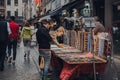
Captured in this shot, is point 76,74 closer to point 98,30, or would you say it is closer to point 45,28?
point 45,28

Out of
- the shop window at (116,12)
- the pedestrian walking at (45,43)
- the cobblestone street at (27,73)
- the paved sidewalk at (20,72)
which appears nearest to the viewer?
the pedestrian walking at (45,43)

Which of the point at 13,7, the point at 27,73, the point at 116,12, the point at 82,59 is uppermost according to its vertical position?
the point at 13,7

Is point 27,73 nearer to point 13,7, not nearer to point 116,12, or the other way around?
point 116,12

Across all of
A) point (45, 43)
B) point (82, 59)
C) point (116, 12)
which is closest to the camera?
point (82, 59)

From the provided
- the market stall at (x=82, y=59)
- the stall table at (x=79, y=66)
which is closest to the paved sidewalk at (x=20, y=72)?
the market stall at (x=82, y=59)

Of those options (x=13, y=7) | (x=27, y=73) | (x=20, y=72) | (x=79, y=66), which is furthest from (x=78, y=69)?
(x=13, y=7)

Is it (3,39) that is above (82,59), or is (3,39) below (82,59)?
above

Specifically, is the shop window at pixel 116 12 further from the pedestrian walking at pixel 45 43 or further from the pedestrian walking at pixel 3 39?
the pedestrian walking at pixel 45 43

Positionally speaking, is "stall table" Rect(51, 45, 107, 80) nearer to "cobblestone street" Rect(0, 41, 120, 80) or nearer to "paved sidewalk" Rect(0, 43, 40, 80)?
"cobblestone street" Rect(0, 41, 120, 80)

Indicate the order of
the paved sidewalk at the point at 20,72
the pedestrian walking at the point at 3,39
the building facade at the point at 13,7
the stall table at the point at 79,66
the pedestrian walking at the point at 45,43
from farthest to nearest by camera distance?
the building facade at the point at 13,7 → the pedestrian walking at the point at 3,39 → the paved sidewalk at the point at 20,72 → the pedestrian walking at the point at 45,43 → the stall table at the point at 79,66

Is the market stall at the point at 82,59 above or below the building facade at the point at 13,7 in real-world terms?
below

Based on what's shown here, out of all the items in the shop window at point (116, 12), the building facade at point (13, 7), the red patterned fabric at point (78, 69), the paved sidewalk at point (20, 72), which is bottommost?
the paved sidewalk at point (20, 72)

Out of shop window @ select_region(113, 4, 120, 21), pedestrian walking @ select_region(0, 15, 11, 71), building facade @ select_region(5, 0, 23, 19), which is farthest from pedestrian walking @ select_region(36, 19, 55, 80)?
building facade @ select_region(5, 0, 23, 19)

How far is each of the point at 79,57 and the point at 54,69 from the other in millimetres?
2672
